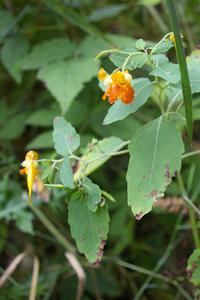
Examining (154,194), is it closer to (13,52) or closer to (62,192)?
(62,192)

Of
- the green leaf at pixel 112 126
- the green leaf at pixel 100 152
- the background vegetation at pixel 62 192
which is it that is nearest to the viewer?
the green leaf at pixel 100 152

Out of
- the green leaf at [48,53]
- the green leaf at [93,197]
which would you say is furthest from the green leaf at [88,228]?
the green leaf at [48,53]

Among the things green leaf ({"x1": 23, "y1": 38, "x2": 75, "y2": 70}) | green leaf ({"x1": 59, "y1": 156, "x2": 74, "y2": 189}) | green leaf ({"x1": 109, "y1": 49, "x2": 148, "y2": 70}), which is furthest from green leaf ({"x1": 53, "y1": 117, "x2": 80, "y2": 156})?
green leaf ({"x1": 23, "y1": 38, "x2": 75, "y2": 70})

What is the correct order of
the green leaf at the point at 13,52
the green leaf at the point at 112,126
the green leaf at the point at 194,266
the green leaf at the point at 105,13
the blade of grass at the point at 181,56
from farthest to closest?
1. the green leaf at the point at 105,13
2. the green leaf at the point at 13,52
3. the green leaf at the point at 112,126
4. the green leaf at the point at 194,266
5. the blade of grass at the point at 181,56

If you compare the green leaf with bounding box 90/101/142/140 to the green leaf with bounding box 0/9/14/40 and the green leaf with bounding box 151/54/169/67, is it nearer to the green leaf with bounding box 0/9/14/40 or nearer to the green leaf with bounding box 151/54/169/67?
the green leaf with bounding box 0/9/14/40

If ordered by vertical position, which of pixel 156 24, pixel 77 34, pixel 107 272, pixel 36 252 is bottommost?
pixel 107 272

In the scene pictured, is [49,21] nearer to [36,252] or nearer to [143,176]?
[36,252]

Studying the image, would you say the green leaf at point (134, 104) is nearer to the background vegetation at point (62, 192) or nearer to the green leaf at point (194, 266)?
the green leaf at point (194, 266)

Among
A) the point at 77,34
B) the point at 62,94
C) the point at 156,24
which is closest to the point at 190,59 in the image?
the point at 62,94
